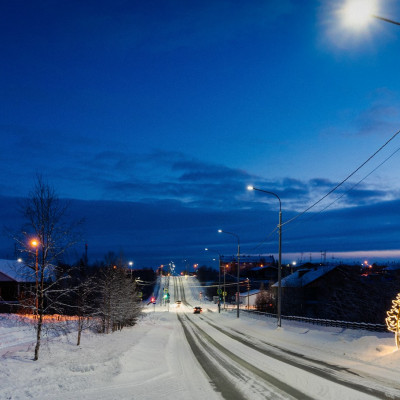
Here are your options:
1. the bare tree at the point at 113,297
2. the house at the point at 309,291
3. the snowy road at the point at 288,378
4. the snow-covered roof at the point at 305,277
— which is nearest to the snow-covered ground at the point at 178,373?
the snowy road at the point at 288,378

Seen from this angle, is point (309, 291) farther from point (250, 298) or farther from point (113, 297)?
point (113, 297)

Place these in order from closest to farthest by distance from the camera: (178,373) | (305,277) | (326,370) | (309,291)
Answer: (178,373), (326,370), (309,291), (305,277)

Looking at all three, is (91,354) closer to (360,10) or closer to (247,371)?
(247,371)

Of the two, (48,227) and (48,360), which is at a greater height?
(48,227)

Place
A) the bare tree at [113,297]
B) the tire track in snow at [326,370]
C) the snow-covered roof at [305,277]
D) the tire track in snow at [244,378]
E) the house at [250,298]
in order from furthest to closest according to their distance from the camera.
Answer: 1. the house at [250,298]
2. the snow-covered roof at [305,277]
3. the bare tree at [113,297]
4. the tire track in snow at [326,370]
5. the tire track in snow at [244,378]

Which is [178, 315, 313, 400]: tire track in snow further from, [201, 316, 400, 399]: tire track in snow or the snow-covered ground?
[201, 316, 400, 399]: tire track in snow

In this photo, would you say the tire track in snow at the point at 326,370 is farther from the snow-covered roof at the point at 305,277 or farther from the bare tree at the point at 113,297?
the snow-covered roof at the point at 305,277

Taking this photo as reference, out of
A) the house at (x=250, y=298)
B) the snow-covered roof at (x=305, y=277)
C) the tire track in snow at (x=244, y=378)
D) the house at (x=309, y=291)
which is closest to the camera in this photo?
the tire track in snow at (x=244, y=378)

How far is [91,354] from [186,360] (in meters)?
4.89

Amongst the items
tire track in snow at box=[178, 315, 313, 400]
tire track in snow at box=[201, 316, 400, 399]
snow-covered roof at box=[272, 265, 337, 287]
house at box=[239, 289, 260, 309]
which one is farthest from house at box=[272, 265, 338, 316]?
tire track in snow at box=[178, 315, 313, 400]

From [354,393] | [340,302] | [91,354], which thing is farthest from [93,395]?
[340,302]

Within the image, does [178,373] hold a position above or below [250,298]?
above

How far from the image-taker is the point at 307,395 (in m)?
10.3

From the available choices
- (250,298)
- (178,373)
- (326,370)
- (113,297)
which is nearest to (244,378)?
(178,373)
